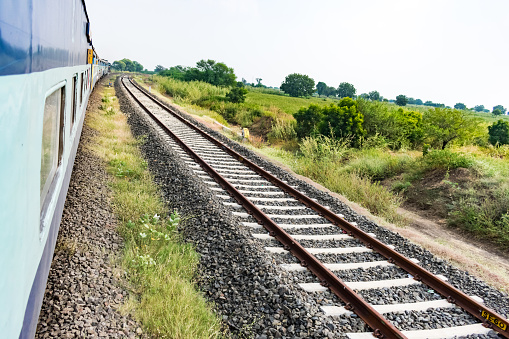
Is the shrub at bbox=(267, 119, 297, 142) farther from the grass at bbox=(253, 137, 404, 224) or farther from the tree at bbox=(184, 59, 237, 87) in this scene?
the tree at bbox=(184, 59, 237, 87)

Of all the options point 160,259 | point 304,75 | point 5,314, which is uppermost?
point 304,75

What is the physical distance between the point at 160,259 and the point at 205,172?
4382 millimetres

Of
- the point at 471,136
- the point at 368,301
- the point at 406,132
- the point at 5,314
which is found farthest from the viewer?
the point at 406,132

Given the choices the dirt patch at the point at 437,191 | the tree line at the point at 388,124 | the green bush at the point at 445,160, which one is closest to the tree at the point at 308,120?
the tree line at the point at 388,124

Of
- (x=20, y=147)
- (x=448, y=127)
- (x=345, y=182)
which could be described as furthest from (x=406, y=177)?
(x=20, y=147)

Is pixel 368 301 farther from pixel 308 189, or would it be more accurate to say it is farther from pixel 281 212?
pixel 308 189

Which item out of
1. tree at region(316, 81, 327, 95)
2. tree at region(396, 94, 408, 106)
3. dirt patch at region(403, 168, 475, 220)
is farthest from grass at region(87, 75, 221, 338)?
tree at region(316, 81, 327, 95)

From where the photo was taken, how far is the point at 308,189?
902cm

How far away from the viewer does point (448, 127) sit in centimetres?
1535

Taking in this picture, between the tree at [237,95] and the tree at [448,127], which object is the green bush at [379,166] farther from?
the tree at [237,95]

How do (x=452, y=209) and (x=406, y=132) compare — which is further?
(x=406, y=132)

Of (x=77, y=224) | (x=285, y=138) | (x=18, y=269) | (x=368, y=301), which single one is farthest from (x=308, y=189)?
(x=285, y=138)

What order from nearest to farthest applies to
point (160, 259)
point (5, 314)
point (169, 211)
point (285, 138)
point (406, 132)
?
point (5, 314) < point (160, 259) < point (169, 211) < point (406, 132) < point (285, 138)

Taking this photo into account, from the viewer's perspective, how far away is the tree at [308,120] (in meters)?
18.8
